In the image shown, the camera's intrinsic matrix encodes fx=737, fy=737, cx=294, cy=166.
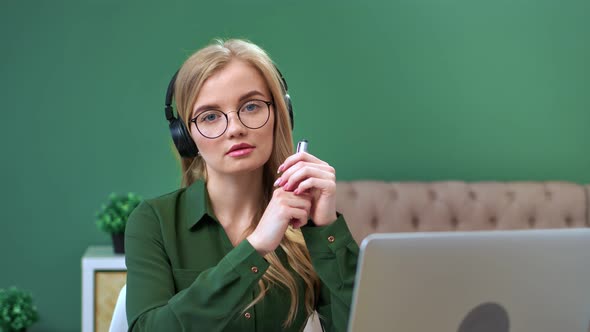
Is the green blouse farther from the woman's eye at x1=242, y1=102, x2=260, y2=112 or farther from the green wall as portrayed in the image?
the green wall

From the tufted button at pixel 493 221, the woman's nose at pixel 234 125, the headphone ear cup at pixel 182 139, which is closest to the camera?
the woman's nose at pixel 234 125

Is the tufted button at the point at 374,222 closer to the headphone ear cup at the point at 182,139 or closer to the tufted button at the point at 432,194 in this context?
the tufted button at the point at 432,194

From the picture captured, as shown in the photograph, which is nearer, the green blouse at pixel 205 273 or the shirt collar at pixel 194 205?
the green blouse at pixel 205 273

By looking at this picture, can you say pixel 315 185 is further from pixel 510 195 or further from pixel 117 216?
pixel 510 195

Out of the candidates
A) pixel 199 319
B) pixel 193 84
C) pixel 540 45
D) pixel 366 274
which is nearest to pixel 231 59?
pixel 193 84

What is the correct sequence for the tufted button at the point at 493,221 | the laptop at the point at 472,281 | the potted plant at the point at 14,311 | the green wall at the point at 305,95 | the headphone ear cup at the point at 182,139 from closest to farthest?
1. the laptop at the point at 472,281
2. the headphone ear cup at the point at 182,139
3. the potted plant at the point at 14,311
4. the green wall at the point at 305,95
5. the tufted button at the point at 493,221

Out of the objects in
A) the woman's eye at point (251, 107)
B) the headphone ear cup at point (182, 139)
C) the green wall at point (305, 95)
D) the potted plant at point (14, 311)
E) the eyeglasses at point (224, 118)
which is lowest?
the potted plant at point (14, 311)

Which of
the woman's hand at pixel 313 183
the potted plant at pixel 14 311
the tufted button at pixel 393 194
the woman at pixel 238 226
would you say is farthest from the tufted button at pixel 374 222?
the woman's hand at pixel 313 183

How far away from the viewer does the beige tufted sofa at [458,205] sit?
312 cm

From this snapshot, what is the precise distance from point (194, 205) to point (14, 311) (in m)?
1.63

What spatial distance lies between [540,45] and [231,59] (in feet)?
7.88

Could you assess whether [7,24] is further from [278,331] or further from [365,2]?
[278,331]

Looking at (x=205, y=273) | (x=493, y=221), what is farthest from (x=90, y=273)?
(x=205, y=273)

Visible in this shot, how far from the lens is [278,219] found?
115 centimetres
